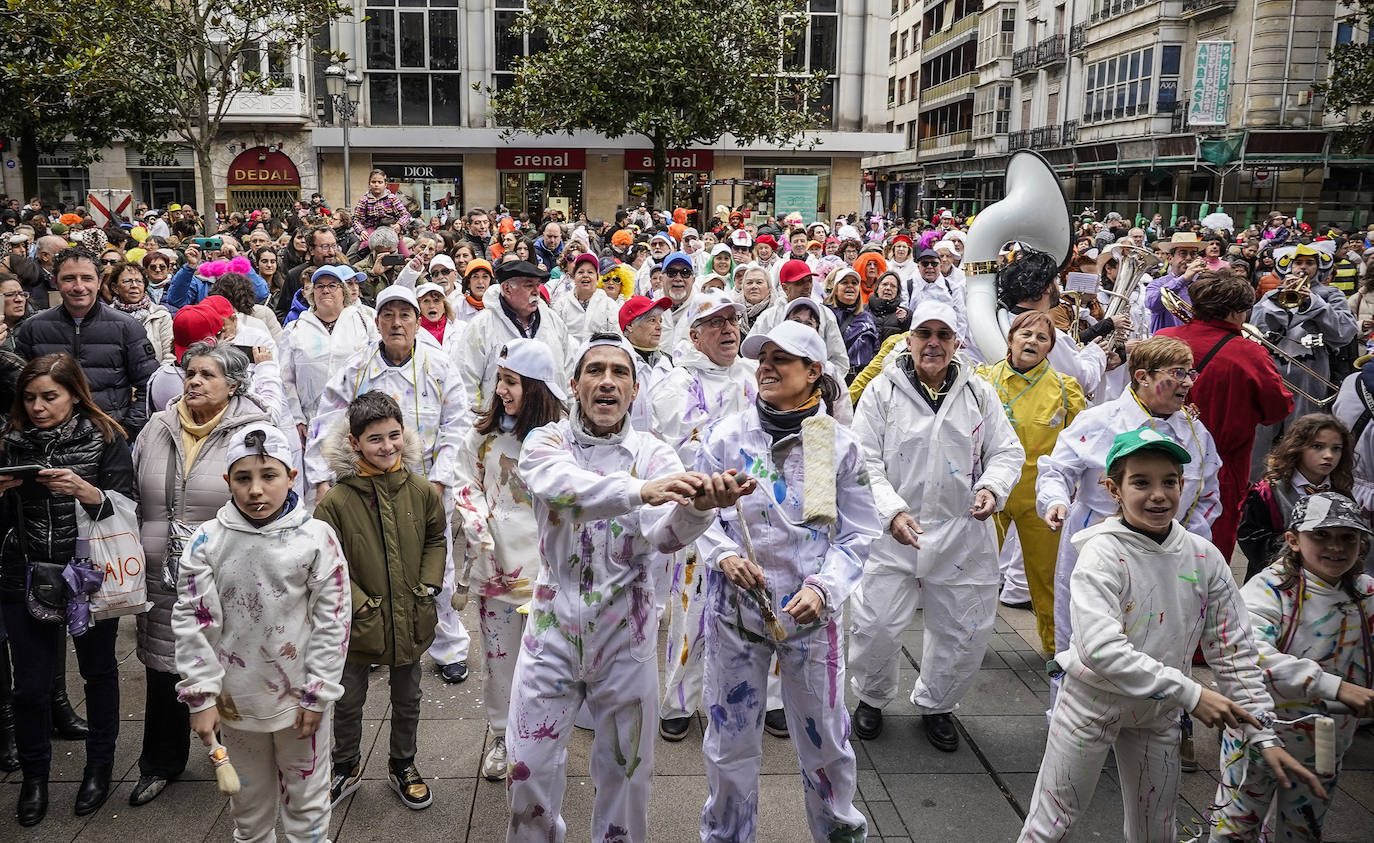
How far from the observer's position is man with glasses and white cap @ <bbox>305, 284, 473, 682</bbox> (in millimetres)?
5707

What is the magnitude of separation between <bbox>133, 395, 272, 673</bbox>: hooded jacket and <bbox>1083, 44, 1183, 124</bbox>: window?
37.0m

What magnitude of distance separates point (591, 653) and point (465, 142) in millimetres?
31863

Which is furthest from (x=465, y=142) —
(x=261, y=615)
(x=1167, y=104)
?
(x=261, y=615)

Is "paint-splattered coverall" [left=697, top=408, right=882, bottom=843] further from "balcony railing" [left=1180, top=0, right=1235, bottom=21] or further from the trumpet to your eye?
"balcony railing" [left=1180, top=0, right=1235, bottom=21]

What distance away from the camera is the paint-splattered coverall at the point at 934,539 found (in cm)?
486

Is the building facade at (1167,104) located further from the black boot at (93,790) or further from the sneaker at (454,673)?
the black boot at (93,790)

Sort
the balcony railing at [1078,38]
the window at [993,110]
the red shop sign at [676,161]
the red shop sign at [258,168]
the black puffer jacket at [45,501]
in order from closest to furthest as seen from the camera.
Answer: the black puffer jacket at [45,501] < the red shop sign at [258,168] < the red shop sign at [676,161] < the balcony railing at [1078,38] < the window at [993,110]

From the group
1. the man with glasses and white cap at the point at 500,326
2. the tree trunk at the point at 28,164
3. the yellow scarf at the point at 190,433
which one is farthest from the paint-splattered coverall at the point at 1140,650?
the tree trunk at the point at 28,164

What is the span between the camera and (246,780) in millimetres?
3723

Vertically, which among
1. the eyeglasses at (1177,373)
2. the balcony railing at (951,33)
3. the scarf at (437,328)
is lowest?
the scarf at (437,328)

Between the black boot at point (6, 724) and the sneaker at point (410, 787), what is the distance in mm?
1816

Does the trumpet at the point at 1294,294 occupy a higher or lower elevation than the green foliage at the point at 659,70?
lower

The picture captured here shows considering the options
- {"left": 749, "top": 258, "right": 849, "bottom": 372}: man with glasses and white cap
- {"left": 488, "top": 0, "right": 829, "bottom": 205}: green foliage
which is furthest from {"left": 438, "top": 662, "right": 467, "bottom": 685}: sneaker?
{"left": 488, "top": 0, "right": 829, "bottom": 205}: green foliage

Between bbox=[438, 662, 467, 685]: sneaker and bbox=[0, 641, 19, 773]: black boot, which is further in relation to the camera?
bbox=[438, 662, 467, 685]: sneaker
